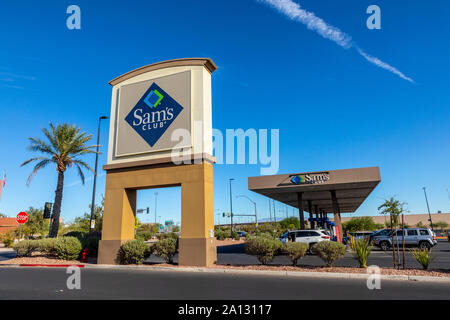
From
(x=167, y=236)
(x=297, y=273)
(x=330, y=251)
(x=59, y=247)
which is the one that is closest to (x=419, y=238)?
(x=330, y=251)

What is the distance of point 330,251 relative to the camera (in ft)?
40.8

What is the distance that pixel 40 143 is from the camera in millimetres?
24578

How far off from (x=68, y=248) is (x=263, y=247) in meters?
12.3

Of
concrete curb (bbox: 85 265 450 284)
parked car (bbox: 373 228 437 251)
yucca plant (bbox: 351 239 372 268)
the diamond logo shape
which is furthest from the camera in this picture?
the diamond logo shape

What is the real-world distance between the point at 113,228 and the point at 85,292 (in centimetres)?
858

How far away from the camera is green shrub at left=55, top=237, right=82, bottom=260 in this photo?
17578 mm

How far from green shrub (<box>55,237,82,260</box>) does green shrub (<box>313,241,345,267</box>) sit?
48.1 feet

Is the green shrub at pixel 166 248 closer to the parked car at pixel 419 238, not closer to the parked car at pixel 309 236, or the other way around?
the parked car at pixel 309 236

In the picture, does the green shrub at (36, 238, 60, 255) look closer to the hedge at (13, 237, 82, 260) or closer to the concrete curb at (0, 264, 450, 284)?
the hedge at (13, 237, 82, 260)

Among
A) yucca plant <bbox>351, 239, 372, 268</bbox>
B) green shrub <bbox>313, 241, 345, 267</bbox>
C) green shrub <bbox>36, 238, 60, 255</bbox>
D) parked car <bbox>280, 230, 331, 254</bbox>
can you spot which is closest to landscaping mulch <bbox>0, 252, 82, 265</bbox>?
green shrub <bbox>36, 238, 60, 255</bbox>

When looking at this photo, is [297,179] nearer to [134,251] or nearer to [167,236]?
[134,251]

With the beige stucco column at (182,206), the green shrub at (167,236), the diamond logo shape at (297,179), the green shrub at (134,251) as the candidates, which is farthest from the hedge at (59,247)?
the diamond logo shape at (297,179)
